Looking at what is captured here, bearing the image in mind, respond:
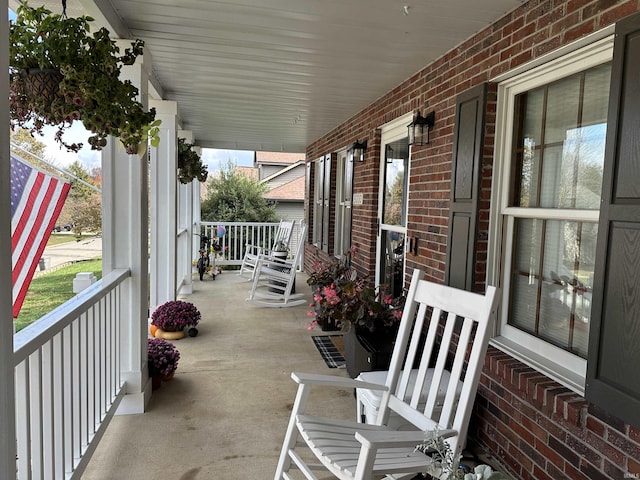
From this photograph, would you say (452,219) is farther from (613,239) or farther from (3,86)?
(3,86)

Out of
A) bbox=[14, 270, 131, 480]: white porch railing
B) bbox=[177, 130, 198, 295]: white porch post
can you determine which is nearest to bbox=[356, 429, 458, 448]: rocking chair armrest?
bbox=[14, 270, 131, 480]: white porch railing

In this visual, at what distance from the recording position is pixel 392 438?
1.49 metres

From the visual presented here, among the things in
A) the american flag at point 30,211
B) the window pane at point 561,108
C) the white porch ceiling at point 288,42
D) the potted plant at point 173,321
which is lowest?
the potted plant at point 173,321

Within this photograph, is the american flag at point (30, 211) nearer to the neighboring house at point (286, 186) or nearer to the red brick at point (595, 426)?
the red brick at point (595, 426)

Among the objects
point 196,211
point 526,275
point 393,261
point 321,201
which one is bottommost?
point 393,261

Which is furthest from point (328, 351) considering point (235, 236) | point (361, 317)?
point (235, 236)

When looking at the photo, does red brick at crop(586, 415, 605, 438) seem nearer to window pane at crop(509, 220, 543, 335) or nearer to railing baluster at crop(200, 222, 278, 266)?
window pane at crop(509, 220, 543, 335)

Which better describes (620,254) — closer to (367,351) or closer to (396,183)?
(367,351)

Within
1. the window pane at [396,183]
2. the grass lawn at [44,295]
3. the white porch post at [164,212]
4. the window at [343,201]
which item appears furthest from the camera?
the window at [343,201]

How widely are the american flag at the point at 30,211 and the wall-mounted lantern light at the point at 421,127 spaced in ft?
7.31

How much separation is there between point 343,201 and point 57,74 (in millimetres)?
4340

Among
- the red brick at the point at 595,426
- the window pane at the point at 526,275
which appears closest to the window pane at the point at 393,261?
the window pane at the point at 526,275

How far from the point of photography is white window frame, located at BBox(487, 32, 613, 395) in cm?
188

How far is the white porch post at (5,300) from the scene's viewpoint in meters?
1.13
